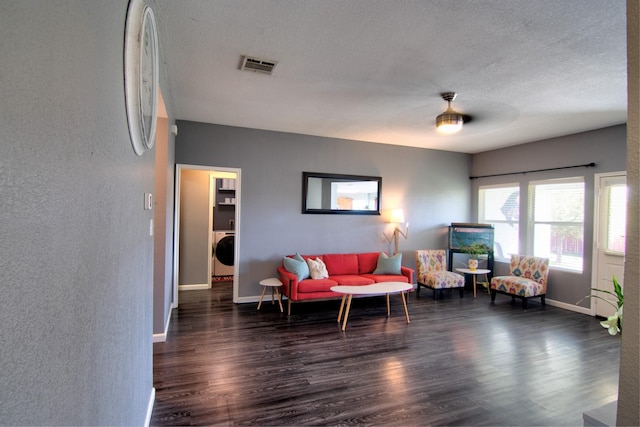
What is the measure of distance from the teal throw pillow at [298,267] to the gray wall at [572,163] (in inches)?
157

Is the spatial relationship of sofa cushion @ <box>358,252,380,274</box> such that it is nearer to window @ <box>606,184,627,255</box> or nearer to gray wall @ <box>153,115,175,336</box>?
gray wall @ <box>153,115,175,336</box>

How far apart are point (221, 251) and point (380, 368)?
15.3ft

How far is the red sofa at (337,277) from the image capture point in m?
4.47

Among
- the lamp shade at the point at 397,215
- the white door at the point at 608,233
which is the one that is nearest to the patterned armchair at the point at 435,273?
the lamp shade at the point at 397,215

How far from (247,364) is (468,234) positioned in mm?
4874

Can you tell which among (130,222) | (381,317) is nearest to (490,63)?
(130,222)

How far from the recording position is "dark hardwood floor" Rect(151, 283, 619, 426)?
2.24 metres

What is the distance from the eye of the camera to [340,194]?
18.5 ft

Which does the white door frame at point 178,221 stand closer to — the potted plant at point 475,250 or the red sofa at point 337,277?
the red sofa at point 337,277

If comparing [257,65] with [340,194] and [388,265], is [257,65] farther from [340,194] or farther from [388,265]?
[388,265]

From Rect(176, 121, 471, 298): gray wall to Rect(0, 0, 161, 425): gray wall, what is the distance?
370 centimetres

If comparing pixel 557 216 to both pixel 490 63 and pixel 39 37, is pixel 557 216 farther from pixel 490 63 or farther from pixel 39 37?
pixel 39 37

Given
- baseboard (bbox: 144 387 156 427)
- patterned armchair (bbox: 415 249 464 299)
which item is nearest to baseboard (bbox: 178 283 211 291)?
Answer: baseboard (bbox: 144 387 156 427)

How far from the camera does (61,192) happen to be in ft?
2.29
